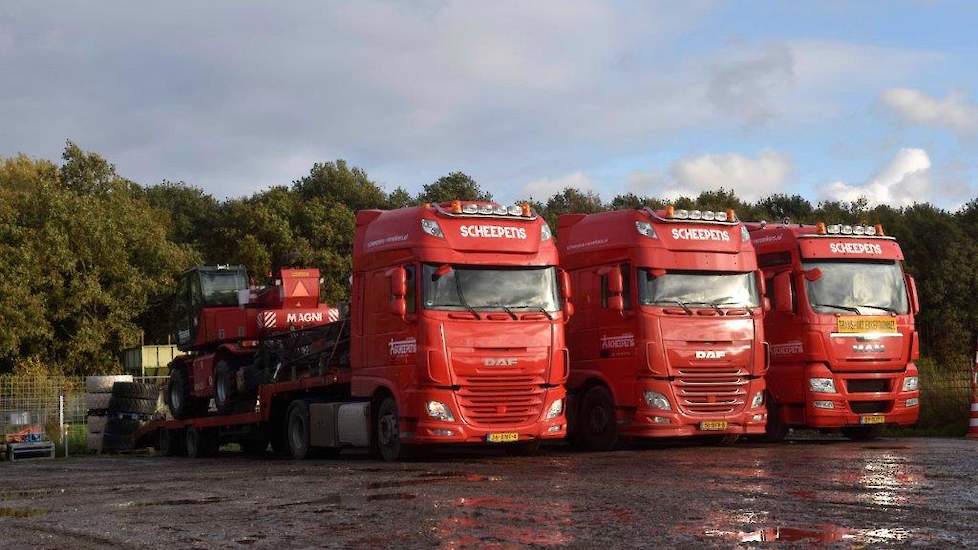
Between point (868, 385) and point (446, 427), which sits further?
point (868, 385)

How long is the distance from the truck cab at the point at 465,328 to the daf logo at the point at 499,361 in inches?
0.5

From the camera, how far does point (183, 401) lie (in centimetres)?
2431

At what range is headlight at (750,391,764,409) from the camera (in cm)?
1794

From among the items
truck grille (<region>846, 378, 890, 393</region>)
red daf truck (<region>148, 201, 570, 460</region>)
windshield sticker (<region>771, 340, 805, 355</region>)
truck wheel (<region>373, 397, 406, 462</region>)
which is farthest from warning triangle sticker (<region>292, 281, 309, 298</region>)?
truck grille (<region>846, 378, 890, 393</region>)

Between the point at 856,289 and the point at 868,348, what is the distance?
93 cm

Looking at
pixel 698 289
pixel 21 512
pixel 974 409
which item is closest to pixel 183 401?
pixel 698 289

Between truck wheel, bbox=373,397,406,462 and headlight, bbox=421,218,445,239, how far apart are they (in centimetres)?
228

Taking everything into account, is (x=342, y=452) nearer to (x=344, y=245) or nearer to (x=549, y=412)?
(x=549, y=412)

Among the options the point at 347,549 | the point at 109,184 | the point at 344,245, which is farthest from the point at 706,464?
the point at 109,184

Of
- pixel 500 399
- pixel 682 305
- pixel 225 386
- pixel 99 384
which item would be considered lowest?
pixel 500 399

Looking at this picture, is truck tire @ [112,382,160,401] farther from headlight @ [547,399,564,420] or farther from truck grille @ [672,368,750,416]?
truck grille @ [672,368,750,416]

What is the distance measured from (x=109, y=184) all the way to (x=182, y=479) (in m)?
49.6

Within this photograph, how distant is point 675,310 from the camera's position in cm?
1764

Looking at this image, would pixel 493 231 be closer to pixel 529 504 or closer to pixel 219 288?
pixel 529 504
